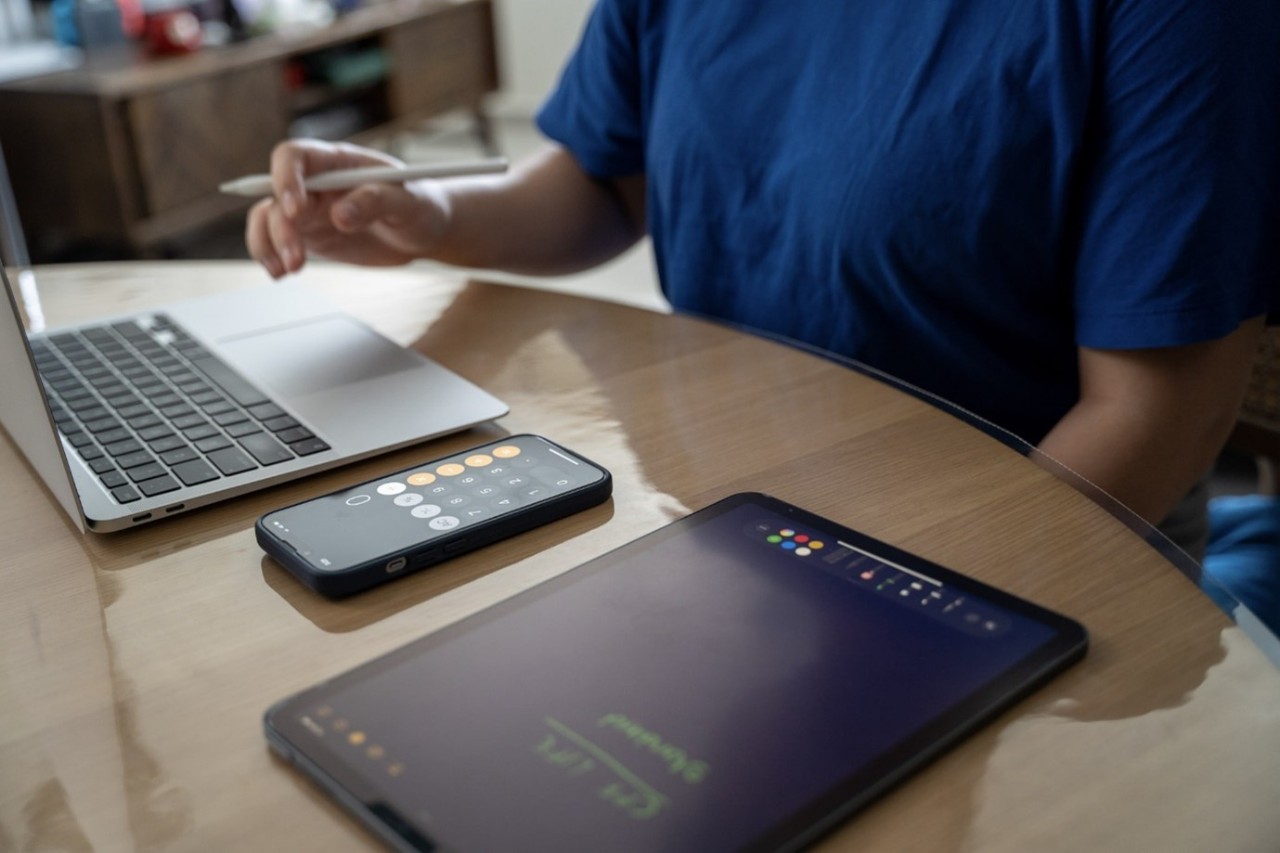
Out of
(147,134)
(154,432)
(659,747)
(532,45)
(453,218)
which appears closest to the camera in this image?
(659,747)

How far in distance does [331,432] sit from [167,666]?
0.18m

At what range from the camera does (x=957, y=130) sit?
0.71 meters

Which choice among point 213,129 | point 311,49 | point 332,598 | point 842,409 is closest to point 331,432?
point 332,598

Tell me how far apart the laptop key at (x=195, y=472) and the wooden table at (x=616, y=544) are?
0.7 inches

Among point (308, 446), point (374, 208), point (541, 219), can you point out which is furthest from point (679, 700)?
point (541, 219)

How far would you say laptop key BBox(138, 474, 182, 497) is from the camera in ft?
1.78

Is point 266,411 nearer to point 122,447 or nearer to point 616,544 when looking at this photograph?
point 122,447

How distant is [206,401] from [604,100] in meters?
0.43

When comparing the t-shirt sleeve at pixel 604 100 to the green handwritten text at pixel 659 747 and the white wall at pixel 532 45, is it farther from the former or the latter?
the white wall at pixel 532 45

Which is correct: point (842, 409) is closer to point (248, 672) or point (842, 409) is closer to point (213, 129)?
point (248, 672)

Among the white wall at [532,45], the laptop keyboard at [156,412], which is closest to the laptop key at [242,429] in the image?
the laptop keyboard at [156,412]

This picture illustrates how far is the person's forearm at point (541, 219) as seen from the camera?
88cm

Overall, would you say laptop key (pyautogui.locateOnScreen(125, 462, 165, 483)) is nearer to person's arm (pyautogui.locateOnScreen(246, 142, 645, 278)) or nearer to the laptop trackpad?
the laptop trackpad

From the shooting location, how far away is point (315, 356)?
700 mm
